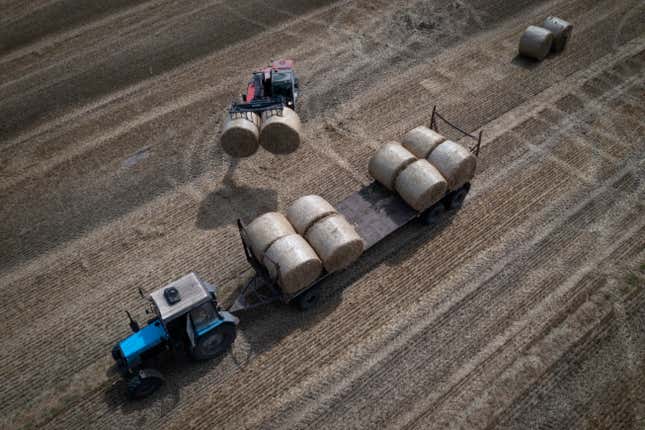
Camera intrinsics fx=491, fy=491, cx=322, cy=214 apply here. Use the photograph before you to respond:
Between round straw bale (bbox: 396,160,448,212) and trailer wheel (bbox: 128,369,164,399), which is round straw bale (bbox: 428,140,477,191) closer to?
round straw bale (bbox: 396,160,448,212)

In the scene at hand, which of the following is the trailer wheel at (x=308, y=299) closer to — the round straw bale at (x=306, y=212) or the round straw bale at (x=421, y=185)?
the round straw bale at (x=306, y=212)

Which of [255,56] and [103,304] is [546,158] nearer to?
[255,56]

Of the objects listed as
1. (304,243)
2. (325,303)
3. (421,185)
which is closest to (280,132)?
(304,243)

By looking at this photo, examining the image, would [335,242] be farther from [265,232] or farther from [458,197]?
[458,197]

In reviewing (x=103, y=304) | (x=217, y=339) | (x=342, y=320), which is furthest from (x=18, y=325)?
(x=342, y=320)

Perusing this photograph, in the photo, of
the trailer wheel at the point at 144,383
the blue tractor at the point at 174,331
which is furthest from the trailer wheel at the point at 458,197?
the trailer wheel at the point at 144,383

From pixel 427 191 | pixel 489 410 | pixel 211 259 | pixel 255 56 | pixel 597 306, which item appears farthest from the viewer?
pixel 255 56
